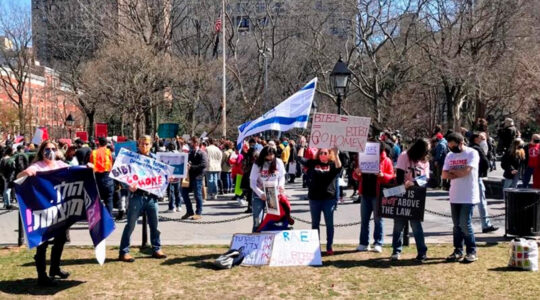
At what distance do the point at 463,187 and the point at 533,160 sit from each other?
506 cm

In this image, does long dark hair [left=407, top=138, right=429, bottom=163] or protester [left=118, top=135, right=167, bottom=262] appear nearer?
long dark hair [left=407, top=138, right=429, bottom=163]

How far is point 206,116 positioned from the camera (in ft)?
157

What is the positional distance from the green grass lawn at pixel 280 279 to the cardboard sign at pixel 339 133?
1.71 meters

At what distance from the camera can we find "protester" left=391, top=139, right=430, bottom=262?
8.59m

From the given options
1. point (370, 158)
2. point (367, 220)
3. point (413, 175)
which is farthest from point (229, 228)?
point (413, 175)

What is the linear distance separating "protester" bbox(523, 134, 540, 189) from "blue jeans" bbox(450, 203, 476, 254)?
4487mm

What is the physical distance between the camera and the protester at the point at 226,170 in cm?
1952

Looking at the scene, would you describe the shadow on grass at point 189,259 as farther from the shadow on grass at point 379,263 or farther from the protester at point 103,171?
the protester at point 103,171

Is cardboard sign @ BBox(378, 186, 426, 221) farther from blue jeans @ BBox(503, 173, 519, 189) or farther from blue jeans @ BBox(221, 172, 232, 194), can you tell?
blue jeans @ BBox(221, 172, 232, 194)

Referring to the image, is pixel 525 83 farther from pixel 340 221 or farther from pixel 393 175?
pixel 393 175

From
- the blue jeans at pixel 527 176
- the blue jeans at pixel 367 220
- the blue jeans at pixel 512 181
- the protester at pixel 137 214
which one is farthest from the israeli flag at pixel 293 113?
the blue jeans at pixel 527 176

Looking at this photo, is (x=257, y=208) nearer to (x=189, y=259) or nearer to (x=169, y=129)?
(x=189, y=259)

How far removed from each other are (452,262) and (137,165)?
485cm

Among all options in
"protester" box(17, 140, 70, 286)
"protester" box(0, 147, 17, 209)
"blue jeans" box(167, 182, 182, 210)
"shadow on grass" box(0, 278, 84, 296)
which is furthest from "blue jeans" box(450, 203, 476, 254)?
"protester" box(0, 147, 17, 209)
